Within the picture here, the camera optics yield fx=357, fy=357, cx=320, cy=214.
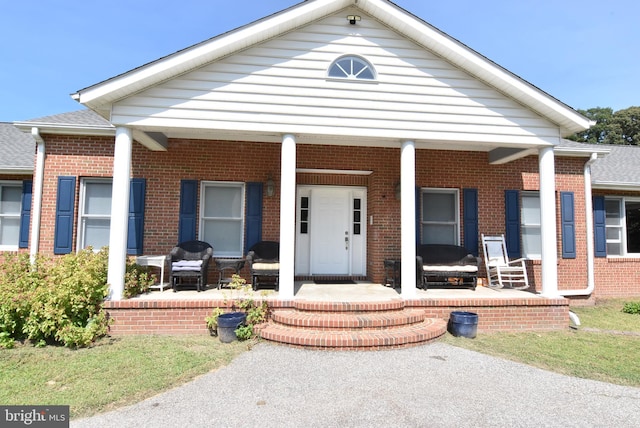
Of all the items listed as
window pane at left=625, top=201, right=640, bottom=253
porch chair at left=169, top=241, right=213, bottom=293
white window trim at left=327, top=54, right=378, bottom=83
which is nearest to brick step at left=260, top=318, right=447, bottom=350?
porch chair at left=169, top=241, right=213, bottom=293

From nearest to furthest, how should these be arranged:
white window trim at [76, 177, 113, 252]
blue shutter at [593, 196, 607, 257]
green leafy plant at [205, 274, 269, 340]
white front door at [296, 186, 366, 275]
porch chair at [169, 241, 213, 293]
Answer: green leafy plant at [205, 274, 269, 340] → porch chair at [169, 241, 213, 293] → white window trim at [76, 177, 113, 252] → white front door at [296, 186, 366, 275] → blue shutter at [593, 196, 607, 257]

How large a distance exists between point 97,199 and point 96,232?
72 centimetres

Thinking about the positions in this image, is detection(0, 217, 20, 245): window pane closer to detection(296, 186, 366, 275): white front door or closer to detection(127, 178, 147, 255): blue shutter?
detection(127, 178, 147, 255): blue shutter

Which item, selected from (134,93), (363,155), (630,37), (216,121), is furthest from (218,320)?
(630,37)

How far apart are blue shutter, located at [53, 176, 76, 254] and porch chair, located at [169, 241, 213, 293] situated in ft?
7.55

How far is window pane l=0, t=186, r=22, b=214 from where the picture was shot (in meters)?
8.25

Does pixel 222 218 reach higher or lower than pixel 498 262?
higher

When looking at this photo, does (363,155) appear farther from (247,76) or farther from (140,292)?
(140,292)

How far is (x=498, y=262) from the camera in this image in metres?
7.98

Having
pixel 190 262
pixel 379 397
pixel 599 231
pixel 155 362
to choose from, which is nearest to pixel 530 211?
pixel 599 231

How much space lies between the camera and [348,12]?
6410 mm

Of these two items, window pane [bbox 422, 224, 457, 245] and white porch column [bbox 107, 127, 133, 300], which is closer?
white porch column [bbox 107, 127, 133, 300]

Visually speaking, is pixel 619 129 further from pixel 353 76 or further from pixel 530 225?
pixel 353 76

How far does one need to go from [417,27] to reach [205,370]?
20.6ft
